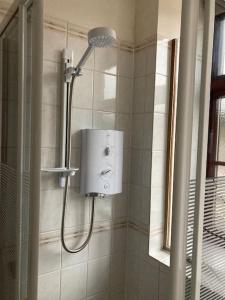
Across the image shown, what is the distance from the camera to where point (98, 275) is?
5.09 ft

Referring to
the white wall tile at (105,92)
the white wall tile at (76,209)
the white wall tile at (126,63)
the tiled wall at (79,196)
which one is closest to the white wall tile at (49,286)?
the tiled wall at (79,196)

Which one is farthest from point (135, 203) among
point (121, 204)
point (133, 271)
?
point (133, 271)

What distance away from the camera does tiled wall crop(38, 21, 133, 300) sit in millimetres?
1319

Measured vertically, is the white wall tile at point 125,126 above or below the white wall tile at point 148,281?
above

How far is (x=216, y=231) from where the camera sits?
0.66 metres

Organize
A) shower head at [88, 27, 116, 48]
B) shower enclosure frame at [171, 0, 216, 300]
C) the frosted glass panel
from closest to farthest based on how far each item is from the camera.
Result: shower enclosure frame at [171, 0, 216, 300]
the frosted glass panel
shower head at [88, 27, 116, 48]

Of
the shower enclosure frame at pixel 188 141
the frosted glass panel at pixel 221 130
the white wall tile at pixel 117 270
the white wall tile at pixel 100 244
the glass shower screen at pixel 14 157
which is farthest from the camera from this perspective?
the white wall tile at pixel 117 270

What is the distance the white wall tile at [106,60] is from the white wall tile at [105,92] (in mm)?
34

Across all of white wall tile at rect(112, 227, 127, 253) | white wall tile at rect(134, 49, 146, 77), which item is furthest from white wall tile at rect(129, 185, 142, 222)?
white wall tile at rect(134, 49, 146, 77)

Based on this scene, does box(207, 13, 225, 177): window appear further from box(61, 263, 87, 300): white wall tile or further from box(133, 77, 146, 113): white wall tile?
box(61, 263, 87, 300): white wall tile

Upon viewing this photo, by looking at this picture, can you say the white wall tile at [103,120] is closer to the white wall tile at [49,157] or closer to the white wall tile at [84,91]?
the white wall tile at [84,91]

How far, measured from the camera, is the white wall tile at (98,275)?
1521 mm

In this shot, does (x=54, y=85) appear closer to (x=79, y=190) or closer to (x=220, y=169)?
(x=79, y=190)

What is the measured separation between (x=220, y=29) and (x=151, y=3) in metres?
0.93
